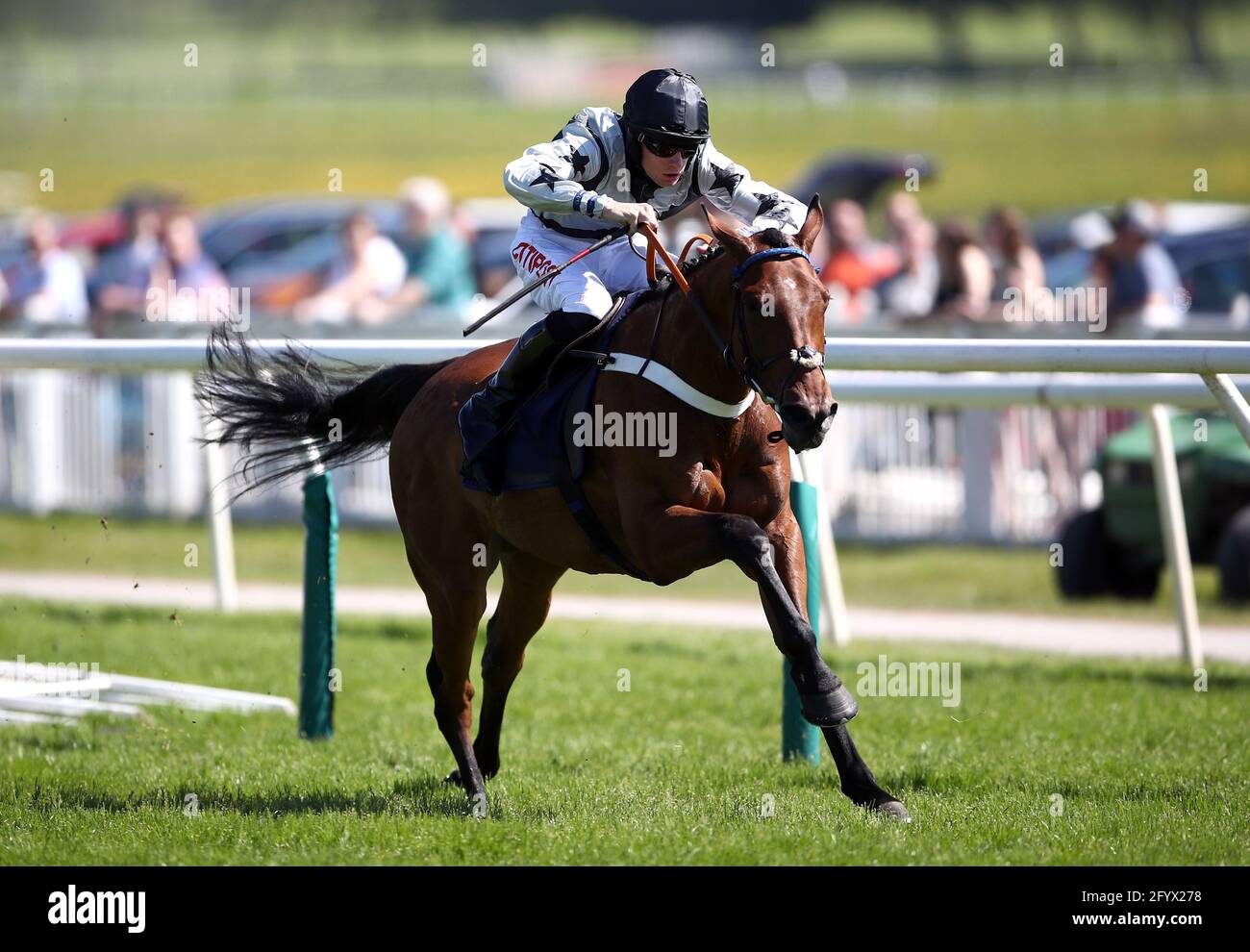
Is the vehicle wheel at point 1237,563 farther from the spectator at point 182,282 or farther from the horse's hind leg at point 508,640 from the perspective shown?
the spectator at point 182,282

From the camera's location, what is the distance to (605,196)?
5.54m

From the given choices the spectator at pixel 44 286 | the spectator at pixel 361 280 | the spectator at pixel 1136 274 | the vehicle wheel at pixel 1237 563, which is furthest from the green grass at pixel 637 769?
the spectator at pixel 44 286

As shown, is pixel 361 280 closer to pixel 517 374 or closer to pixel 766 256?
pixel 517 374

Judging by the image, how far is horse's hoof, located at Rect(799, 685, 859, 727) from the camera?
16.2ft

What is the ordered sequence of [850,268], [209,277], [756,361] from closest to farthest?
[756,361]
[850,268]
[209,277]

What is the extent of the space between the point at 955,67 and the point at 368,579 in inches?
1087

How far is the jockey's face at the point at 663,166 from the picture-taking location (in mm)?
5671

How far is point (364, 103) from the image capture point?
128ft

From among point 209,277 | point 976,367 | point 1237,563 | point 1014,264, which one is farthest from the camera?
point 209,277

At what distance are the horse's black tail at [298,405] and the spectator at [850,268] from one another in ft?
23.2

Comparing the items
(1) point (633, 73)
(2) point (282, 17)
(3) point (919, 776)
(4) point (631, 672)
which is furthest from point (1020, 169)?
(3) point (919, 776)

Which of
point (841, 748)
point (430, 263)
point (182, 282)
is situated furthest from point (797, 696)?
point (182, 282)

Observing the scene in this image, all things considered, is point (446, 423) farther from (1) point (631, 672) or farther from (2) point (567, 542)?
(1) point (631, 672)

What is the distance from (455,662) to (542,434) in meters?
1.00
